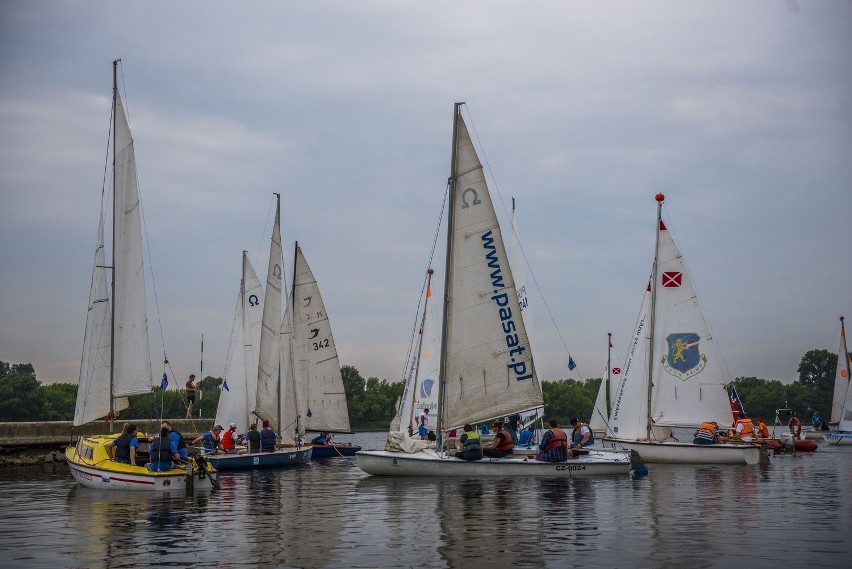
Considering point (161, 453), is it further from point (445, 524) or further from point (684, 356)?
point (684, 356)

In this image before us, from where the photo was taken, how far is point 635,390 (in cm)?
4247

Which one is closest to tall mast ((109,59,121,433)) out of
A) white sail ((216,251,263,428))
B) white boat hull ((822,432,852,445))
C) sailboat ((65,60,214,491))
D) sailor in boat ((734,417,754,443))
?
sailboat ((65,60,214,491))

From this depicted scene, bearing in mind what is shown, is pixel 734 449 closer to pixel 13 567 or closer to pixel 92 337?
pixel 92 337

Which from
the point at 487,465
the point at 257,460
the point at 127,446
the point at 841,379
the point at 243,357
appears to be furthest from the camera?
the point at 841,379

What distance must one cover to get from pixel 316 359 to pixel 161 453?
21.2 meters

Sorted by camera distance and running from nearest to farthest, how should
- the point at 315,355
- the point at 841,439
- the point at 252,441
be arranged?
1. the point at 252,441
2. the point at 315,355
3. the point at 841,439

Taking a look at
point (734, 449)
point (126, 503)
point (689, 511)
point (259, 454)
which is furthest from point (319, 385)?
point (689, 511)

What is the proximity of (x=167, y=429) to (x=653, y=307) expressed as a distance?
850 inches

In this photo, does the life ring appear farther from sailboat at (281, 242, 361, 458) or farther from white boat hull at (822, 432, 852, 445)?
sailboat at (281, 242, 361, 458)

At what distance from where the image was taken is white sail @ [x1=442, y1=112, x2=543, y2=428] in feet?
104

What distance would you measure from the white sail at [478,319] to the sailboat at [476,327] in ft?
0.10

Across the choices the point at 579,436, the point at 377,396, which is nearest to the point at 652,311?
the point at 579,436

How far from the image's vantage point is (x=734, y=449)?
3844 cm

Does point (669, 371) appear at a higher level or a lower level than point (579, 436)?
higher
